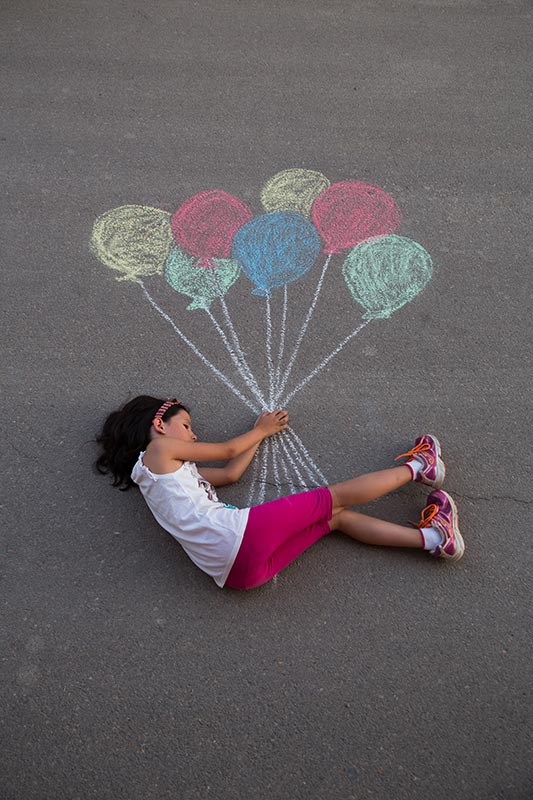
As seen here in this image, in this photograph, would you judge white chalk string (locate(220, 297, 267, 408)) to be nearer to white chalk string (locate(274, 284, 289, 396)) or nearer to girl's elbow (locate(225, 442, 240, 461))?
white chalk string (locate(274, 284, 289, 396))

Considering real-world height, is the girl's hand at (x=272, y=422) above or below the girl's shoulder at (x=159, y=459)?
below

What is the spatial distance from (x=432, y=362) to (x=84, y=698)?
2.20m

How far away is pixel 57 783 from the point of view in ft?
8.99

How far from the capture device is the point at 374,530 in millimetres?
3113

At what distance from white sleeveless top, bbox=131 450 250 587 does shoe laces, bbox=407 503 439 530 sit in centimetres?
76

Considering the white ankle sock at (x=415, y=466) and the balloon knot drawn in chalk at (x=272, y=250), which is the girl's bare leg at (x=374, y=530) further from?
the balloon knot drawn in chalk at (x=272, y=250)

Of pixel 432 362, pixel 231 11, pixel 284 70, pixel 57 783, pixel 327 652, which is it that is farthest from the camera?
pixel 231 11

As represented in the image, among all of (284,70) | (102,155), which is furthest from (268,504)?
(284,70)

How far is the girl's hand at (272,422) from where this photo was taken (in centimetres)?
340

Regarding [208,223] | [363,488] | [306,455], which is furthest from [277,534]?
[208,223]

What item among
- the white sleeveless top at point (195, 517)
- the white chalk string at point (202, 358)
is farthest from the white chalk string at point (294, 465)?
the white sleeveless top at point (195, 517)

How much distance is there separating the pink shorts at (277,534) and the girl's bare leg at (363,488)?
50 millimetres

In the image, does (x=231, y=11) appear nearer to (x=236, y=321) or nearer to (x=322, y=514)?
(x=236, y=321)

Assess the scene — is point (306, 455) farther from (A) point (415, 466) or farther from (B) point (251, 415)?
(A) point (415, 466)
